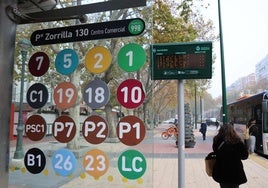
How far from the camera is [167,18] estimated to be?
1293cm

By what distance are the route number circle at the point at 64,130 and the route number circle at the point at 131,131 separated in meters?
0.58

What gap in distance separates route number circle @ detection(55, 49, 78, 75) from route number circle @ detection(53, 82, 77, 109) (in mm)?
146

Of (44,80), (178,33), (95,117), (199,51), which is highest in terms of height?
(178,33)

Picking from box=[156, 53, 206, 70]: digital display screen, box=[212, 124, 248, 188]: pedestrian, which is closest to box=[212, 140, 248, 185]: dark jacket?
box=[212, 124, 248, 188]: pedestrian

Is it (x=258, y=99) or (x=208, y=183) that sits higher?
(x=258, y=99)

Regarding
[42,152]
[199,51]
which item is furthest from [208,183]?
[42,152]

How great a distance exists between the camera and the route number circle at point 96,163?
11.5 ft

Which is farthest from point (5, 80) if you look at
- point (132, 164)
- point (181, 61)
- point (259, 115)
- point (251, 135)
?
point (259, 115)

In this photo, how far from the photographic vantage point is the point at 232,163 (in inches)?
205

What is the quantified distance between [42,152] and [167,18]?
1013cm

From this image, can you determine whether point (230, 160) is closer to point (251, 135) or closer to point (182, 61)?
point (182, 61)

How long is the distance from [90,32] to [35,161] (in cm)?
156

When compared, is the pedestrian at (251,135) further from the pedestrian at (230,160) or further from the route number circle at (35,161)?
the route number circle at (35,161)

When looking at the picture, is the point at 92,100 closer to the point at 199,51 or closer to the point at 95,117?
the point at 95,117
